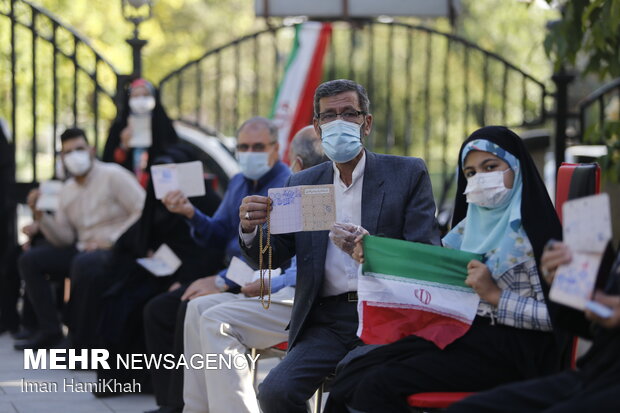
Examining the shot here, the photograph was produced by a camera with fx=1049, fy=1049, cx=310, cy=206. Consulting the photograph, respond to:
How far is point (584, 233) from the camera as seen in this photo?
338 cm

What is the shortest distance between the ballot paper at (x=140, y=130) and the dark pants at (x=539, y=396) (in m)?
5.69

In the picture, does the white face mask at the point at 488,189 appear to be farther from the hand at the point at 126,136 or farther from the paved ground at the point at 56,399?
the hand at the point at 126,136

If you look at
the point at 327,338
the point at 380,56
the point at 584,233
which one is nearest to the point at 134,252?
the point at 327,338

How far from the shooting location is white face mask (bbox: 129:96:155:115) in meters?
8.88

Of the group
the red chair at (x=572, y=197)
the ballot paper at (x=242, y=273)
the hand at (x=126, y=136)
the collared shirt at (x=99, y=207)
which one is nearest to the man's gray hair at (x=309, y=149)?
the ballot paper at (x=242, y=273)

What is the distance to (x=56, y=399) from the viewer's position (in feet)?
22.6

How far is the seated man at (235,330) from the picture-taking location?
5391 mm

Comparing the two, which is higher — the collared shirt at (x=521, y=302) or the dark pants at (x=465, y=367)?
the collared shirt at (x=521, y=302)

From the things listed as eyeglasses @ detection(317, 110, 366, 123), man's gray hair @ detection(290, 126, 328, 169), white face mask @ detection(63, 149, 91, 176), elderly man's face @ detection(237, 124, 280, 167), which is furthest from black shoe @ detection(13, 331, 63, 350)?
eyeglasses @ detection(317, 110, 366, 123)

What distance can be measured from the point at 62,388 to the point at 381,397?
363 cm

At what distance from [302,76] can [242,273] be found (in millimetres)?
5115

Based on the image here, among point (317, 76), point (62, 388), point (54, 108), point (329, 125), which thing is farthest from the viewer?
point (317, 76)

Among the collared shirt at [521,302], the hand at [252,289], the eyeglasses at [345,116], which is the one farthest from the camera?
the hand at [252,289]

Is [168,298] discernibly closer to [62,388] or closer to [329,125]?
[62,388]
